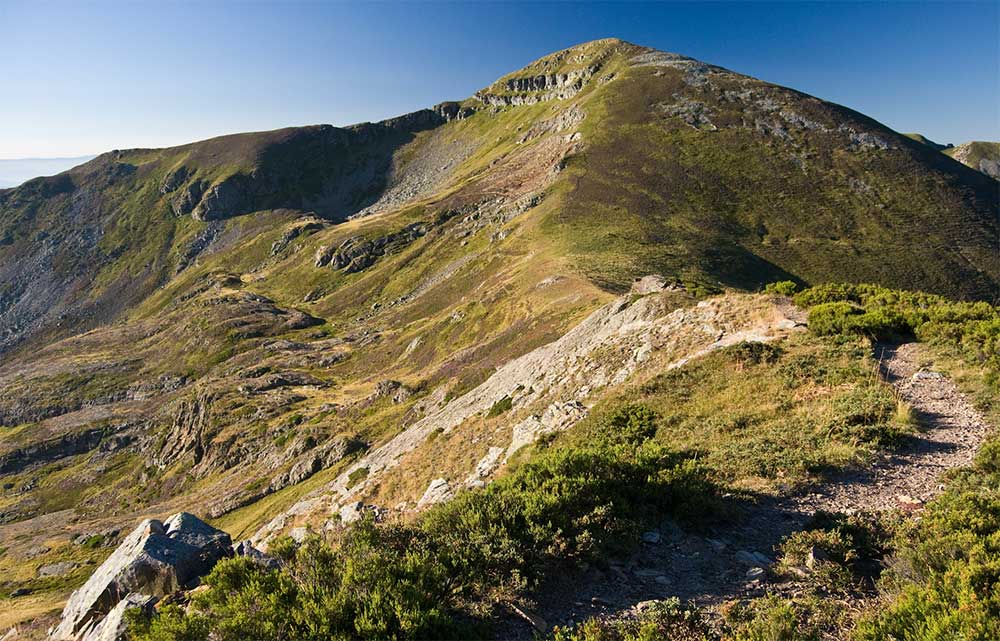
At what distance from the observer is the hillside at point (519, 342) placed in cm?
1584

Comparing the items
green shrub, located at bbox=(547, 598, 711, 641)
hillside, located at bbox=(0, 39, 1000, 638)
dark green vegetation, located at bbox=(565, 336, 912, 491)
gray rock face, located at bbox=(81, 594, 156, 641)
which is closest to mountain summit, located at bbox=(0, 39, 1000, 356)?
hillside, located at bbox=(0, 39, 1000, 638)

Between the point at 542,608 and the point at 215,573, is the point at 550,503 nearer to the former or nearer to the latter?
the point at 542,608

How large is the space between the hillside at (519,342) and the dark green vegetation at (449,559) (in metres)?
0.11

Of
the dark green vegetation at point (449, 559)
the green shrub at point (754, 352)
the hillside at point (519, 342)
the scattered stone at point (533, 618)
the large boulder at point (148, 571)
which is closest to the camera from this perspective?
the dark green vegetation at point (449, 559)

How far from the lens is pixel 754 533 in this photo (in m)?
9.73

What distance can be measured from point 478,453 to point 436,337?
5601 centimetres

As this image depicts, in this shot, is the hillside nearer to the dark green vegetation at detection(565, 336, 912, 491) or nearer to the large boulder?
the dark green vegetation at detection(565, 336, 912, 491)

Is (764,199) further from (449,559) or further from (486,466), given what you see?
(449,559)

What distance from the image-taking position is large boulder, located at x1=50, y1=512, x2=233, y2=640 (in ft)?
33.8

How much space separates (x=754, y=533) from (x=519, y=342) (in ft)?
144

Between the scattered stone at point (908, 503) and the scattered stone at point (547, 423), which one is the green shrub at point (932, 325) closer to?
the scattered stone at point (908, 503)

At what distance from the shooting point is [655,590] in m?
8.23

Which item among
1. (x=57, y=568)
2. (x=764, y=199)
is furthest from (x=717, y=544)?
(x=764, y=199)

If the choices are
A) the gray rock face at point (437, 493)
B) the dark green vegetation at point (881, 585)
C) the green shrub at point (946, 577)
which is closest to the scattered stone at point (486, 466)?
the gray rock face at point (437, 493)
